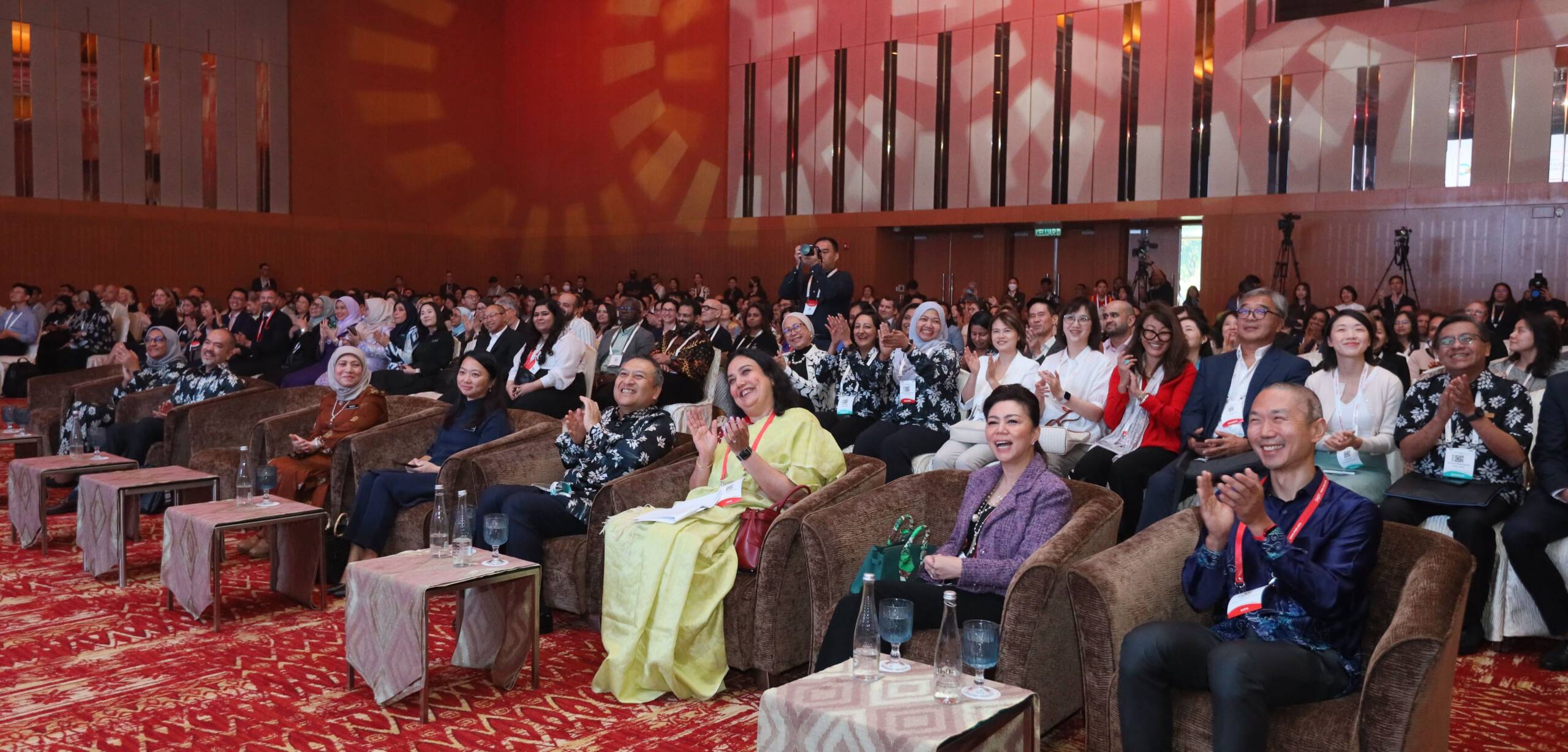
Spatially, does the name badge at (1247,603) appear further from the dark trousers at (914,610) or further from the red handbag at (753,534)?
the red handbag at (753,534)

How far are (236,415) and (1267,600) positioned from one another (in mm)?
5909

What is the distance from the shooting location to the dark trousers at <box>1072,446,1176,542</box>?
4484 millimetres

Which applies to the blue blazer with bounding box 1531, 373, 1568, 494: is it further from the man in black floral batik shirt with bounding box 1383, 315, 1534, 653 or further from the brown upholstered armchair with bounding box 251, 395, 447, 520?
the brown upholstered armchair with bounding box 251, 395, 447, 520

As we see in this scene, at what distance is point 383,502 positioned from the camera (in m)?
4.80

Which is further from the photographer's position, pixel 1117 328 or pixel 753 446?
pixel 1117 328

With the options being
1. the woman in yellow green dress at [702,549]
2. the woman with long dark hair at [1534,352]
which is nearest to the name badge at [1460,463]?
the woman with long dark hair at [1534,352]

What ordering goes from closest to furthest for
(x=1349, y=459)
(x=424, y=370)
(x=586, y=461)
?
(x=1349, y=459)
(x=586, y=461)
(x=424, y=370)

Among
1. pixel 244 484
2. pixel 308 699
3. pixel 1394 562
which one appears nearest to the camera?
pixel 1394 562

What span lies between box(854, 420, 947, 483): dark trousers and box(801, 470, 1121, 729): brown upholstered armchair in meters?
1.32

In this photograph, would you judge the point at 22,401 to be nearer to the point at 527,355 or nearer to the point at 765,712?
the point at 527,355

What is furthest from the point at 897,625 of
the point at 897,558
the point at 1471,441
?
the point at 1471,441

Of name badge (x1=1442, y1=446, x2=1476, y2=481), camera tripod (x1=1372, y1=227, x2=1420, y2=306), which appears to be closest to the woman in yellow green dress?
name badge (x1=1442, y1=446, x2=1476, y2=481)

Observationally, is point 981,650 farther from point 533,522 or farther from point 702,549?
point 533,522

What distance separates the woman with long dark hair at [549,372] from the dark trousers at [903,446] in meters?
2.69
